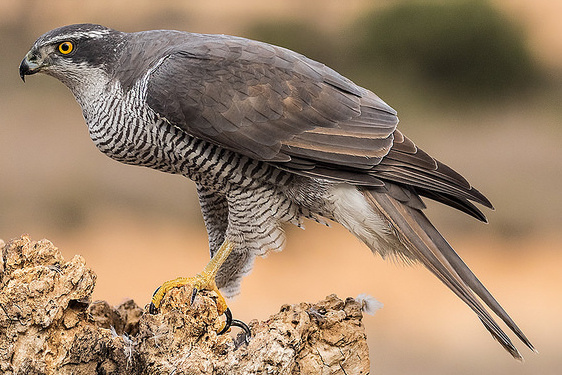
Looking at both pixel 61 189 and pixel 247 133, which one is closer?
pixel 247 133

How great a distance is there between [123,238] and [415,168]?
15.9 feet

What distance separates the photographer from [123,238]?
291 inches

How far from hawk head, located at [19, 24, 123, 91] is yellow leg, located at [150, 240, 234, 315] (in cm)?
81

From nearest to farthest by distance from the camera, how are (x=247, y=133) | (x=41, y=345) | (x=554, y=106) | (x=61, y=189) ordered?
(x=41, y=345) → (x=247, y=133) → (x=61, y=189) → (x=554, y=106)

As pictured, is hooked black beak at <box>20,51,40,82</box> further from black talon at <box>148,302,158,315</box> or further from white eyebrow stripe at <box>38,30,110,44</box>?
black talon at <box>148,302,158,315</box>

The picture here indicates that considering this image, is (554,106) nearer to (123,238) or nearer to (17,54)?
(123,238)

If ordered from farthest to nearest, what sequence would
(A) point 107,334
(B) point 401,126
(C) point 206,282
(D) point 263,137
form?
(B) point 401,126 → (C) point 206,282 → (D) point 263,137 → (A) point 107,334

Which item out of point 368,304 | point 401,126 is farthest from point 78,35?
point 401,126

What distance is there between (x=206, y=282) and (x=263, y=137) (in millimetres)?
635

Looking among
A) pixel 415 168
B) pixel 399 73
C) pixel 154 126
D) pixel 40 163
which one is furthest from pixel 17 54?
pixel 415 168

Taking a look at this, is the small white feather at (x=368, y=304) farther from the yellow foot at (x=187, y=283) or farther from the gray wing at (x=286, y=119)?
the yellow foot at (x=187, y=283)

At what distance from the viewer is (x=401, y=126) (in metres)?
7.43

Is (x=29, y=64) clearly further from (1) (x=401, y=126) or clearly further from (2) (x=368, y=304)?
(1) (x=401, y=126)

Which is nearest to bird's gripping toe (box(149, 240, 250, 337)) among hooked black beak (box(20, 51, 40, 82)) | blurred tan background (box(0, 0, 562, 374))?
hooked black beak (box(20, 51, 40, 82))
